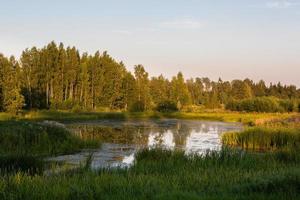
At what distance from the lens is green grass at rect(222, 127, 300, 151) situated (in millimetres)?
27828

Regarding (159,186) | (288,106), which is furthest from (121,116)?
(159,186)

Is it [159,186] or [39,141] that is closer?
[159,186]

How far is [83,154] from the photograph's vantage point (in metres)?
24.0

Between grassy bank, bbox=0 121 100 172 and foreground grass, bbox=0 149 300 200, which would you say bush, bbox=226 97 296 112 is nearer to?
grassy bank, bbox=0 121 100 172

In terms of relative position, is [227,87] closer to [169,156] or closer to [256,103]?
[256,103]

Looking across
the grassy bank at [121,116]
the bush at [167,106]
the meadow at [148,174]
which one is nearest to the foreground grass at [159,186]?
the meadow at [148,174]

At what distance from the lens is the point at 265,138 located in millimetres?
28406

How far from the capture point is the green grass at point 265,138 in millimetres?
27828

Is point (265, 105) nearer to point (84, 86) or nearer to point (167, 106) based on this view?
point (167, 106)

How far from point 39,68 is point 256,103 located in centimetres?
4095

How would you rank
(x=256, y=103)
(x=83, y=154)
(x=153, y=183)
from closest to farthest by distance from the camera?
(x=153, y=183)
(x=83, y=154)
(x=256, y=103)

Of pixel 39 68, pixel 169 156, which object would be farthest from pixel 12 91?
pixel 169 156

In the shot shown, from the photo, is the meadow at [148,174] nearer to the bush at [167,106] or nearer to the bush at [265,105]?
the bush at [265,105]

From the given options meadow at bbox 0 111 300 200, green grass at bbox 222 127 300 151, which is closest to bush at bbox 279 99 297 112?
green grass at bbox 222 127 300 151
